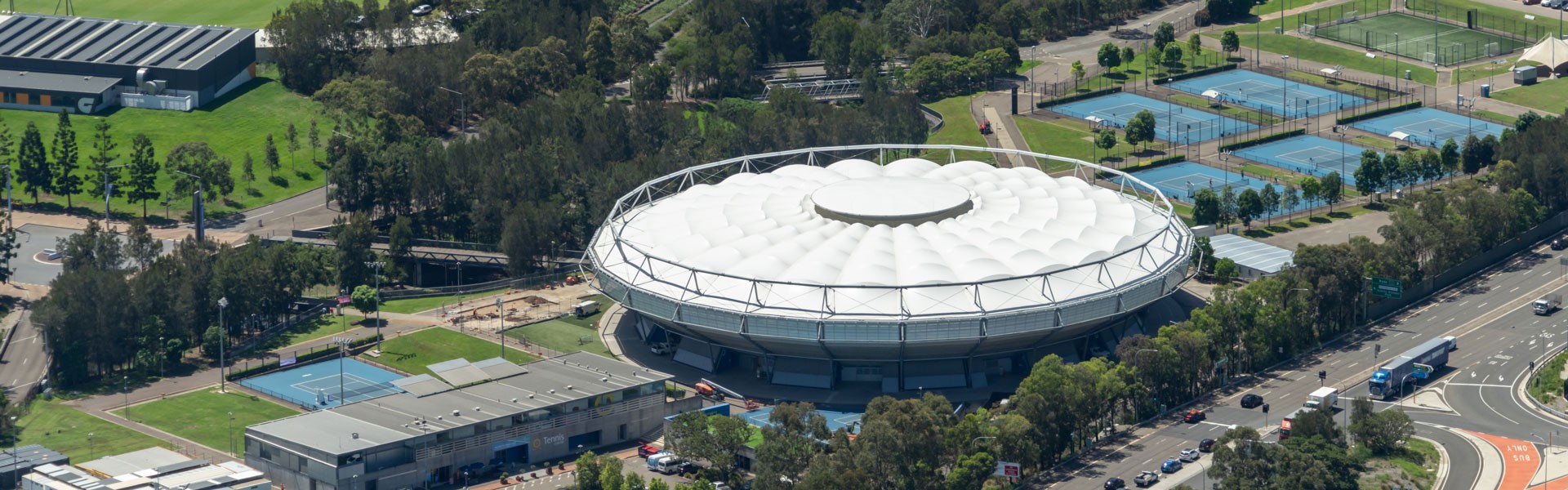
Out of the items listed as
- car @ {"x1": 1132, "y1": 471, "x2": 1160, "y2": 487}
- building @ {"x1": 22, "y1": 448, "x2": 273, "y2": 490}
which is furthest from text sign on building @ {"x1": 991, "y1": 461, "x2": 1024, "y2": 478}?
building @ {"x1": 22, "y1": 448, "x2": 273, "y2": 490}

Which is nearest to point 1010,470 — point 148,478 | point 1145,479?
→ point 1145,479

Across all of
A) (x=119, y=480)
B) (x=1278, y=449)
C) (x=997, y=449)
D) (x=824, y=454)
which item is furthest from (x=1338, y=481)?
(x=119, y=480)

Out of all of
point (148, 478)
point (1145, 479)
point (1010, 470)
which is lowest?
point (1145, 479)

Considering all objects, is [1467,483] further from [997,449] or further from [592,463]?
[592,463]

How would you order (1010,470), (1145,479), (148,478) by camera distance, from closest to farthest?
(148,478) → (1010,470) → (1145,479)

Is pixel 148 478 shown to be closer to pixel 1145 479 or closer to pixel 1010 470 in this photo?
pixel 1010 470

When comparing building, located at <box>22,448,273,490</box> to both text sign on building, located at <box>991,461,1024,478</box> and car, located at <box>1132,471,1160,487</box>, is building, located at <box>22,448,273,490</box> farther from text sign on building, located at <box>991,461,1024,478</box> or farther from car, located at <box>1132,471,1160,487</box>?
car, located at <box>1132,471,1160,487</box>

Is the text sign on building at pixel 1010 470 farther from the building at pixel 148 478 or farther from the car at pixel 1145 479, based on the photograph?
the building at pixel 148 478

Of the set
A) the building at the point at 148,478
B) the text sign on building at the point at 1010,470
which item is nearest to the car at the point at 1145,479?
the text sign on building at the point at 1010,470
